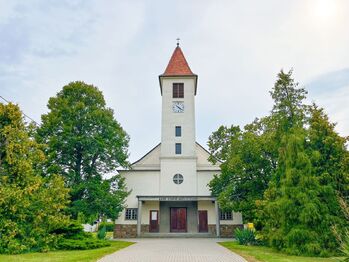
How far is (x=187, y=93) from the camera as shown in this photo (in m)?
31.7

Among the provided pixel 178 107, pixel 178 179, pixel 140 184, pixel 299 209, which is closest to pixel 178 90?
pixel 178 107

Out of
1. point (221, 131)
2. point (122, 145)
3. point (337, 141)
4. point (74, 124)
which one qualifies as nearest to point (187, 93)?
point (221, 131)

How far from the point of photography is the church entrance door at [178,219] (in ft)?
93.6

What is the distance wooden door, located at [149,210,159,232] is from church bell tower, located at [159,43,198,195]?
2.20 metres

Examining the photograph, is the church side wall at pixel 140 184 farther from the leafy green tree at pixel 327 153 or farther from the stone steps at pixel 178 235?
the leafy green tree at pixel 327 153

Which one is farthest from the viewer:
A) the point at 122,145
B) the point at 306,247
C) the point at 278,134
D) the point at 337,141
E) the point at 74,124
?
the point at 122,145

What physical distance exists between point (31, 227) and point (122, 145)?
33.3ft

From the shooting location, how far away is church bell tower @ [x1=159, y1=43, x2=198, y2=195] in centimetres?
2919

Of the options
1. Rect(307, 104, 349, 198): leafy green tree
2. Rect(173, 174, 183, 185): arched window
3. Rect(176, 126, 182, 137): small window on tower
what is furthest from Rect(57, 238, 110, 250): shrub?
Rect(176, 126, 182, 137): small window on tower

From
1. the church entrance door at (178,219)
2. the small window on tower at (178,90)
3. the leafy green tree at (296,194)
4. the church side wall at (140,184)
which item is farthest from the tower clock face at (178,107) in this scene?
the leafy green tree at (296,194)

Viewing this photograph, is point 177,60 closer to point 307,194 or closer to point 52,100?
point 52,100

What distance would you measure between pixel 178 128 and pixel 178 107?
6.87 ft

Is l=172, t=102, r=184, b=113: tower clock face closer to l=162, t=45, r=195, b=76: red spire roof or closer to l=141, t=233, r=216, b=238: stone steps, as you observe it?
l=162, t=45, r=195, b=76: red spire roof

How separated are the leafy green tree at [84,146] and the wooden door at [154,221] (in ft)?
20.2
